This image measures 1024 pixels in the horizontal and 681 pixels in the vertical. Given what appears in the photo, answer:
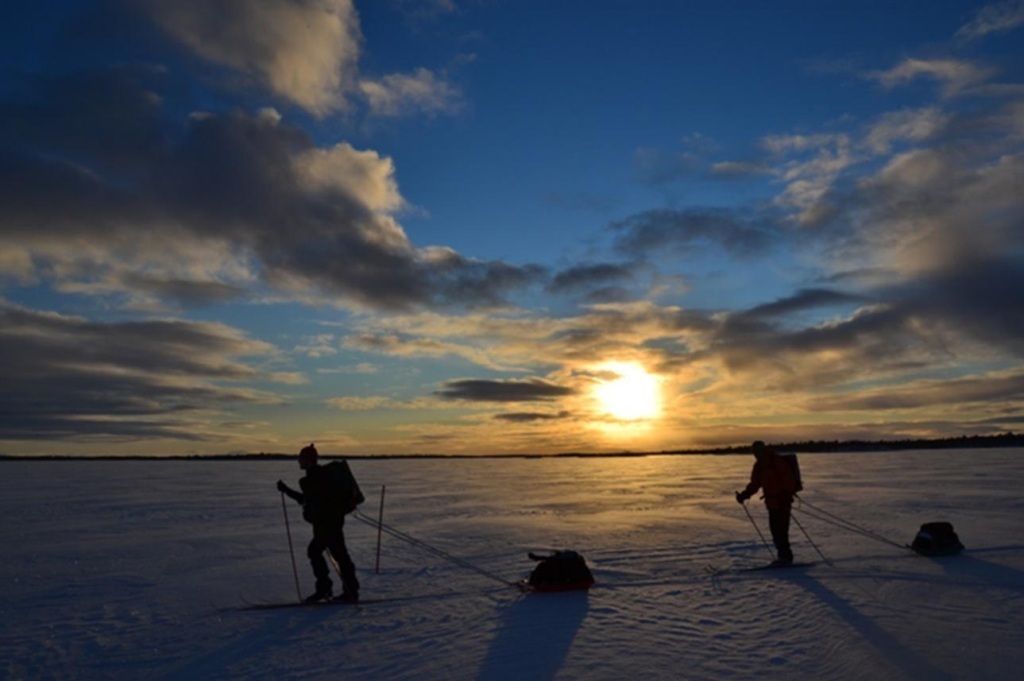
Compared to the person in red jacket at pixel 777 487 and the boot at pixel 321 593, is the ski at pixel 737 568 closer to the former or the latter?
the person in red jacket at pixel 777 487

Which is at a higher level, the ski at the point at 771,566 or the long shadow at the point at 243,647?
the ski at the point at 771,566

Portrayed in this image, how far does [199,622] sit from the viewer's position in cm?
754

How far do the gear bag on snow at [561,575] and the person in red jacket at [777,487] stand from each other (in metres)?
2.92

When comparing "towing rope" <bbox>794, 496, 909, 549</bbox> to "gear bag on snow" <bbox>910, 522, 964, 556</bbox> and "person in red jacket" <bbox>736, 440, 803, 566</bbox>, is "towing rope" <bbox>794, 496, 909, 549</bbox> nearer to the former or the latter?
"gear bag on snow" <bbox>910, 522, 964, 556</bbox>

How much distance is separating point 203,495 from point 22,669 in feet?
65.8

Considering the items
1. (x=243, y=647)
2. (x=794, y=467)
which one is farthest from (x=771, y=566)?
(x=243, y=647)

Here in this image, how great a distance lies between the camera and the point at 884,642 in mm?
6297

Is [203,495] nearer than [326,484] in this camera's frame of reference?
No

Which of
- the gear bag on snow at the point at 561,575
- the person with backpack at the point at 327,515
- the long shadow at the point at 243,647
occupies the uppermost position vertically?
the person with backpack at the point at 327,515

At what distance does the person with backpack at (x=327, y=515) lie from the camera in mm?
8391

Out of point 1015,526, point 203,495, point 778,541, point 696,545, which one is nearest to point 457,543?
point 696,545

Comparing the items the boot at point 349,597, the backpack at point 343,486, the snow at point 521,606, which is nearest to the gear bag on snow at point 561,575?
the snow at point 521,606

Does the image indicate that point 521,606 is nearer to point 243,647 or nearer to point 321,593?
point 321,593

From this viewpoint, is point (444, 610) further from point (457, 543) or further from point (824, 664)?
point (457, 543)
